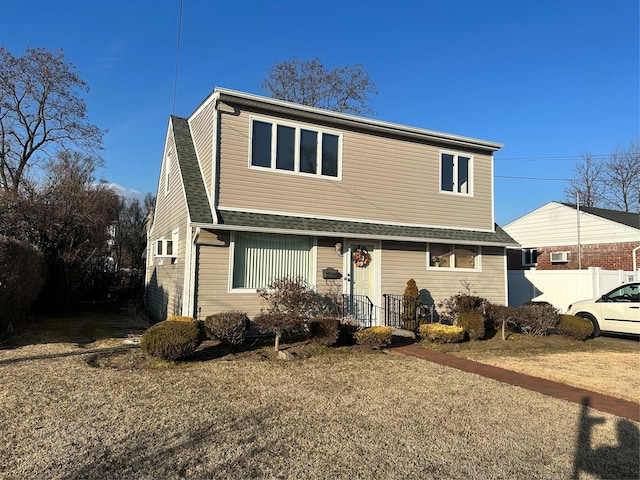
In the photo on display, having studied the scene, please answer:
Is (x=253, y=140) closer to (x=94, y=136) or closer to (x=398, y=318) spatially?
(x=398, y=318)

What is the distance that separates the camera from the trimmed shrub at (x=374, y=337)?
8.80 metres

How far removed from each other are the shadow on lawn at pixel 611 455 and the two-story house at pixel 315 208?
6683mm

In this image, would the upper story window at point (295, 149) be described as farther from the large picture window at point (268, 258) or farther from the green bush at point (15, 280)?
the green bush at point (15, 280)

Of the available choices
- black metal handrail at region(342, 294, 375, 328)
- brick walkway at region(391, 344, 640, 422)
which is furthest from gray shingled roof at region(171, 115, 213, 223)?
brick walkway at region(391, 344, 640, 422)

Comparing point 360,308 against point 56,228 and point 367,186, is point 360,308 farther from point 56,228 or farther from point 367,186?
point 56,228

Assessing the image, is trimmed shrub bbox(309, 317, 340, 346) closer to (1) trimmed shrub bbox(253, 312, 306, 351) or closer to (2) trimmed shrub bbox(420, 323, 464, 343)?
(1) trimmed shrub bbox(253, 312, 306, 351)

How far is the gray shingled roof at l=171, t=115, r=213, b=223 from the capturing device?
30.6 ft

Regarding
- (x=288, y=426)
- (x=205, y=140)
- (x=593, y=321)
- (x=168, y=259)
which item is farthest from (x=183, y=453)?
(x=593, y=321)

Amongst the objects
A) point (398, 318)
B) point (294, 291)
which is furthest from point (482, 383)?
point (398, 318)

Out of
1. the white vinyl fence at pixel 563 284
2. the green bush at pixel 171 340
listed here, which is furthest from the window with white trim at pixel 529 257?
the green bush at pixel 171 340

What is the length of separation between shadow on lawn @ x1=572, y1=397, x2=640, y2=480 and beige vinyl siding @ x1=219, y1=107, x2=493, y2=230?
739 centimetres

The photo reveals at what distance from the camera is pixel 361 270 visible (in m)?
11.3

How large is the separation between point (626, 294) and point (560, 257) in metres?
9.32

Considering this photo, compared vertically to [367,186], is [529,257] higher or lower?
lower
